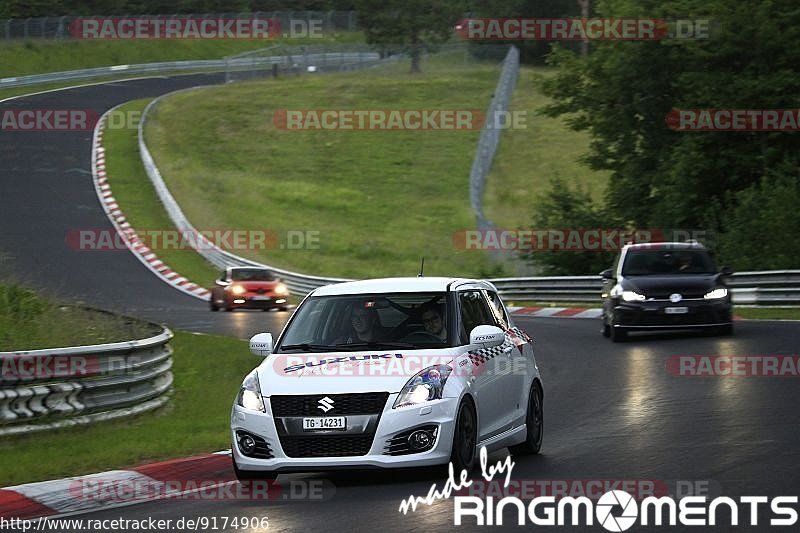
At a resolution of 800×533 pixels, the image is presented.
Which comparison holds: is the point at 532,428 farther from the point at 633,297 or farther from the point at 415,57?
the point at 415,57

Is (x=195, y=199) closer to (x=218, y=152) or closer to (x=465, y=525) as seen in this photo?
(x=218, y=152)

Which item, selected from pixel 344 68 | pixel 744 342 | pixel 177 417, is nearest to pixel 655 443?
pixel 177 417

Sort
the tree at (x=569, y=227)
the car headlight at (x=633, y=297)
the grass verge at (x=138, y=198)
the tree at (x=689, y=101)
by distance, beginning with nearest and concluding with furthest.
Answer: the car headlight at (x=633, y=297) < the tree at (x=689, y=101) < the tree at (x=569, y=227) < the grass verge at (x=138, y=198)

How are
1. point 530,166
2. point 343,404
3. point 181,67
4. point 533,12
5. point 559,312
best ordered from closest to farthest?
point 343,404 < point 559,312 < point 530,166 < point 181,67 < point 533,12

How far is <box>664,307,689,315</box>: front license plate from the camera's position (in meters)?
24.3

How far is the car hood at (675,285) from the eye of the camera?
24297mm

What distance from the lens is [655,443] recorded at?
12.8m

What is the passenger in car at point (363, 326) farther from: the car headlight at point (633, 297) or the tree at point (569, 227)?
the tree at point (569, 227)

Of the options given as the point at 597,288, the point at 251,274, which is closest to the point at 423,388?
the point at 597,288

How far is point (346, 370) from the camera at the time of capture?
10992mm

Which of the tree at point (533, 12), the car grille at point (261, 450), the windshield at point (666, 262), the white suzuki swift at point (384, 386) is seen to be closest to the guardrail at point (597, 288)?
the windshield at point (666, 262)

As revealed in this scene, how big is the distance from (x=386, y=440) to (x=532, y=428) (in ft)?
7.74

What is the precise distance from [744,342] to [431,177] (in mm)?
41757

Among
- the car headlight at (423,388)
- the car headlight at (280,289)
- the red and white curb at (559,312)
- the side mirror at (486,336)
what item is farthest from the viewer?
the car headlight at (280,289)
